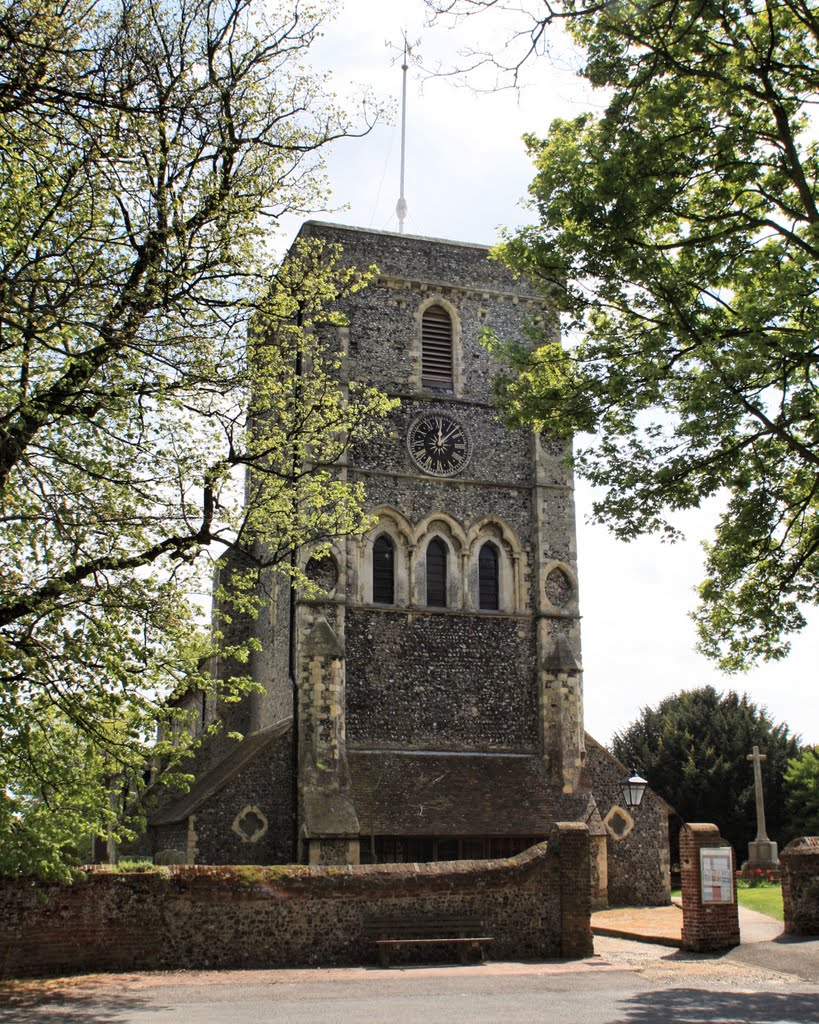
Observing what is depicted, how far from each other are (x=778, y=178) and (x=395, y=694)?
12901 mm

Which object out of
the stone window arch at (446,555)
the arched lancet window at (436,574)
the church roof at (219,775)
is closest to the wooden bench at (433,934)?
the church roof at (219,775)

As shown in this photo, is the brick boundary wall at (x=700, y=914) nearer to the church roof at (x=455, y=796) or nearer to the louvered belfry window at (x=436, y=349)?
the church roof at (x=455, y=796)

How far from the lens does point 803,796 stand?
35.8 metres

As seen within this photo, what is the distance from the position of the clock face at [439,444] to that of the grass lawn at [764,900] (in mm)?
10619

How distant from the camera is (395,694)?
73.8ft

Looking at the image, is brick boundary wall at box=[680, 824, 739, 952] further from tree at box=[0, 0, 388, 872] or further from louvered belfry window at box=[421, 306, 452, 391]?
louvered belfry window at box=[421, 306, 452, 391]

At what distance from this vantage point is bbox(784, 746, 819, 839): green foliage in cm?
3519

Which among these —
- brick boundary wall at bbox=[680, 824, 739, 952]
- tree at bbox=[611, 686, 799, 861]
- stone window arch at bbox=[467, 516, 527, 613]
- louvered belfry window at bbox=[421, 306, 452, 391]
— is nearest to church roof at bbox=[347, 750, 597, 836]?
stone window arch at bbox=[467, 516, 527, 613]

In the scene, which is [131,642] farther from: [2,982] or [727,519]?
[727,519]

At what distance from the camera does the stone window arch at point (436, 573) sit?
77.9ft

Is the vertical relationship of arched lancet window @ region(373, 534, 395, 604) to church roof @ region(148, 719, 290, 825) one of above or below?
above

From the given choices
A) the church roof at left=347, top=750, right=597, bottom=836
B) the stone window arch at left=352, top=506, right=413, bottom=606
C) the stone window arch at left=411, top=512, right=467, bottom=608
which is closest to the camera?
the church roof at left=347, top=750, right=597, bottom=836

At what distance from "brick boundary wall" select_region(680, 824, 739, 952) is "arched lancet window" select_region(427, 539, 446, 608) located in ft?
30.6

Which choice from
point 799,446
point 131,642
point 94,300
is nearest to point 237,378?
point 94,300
